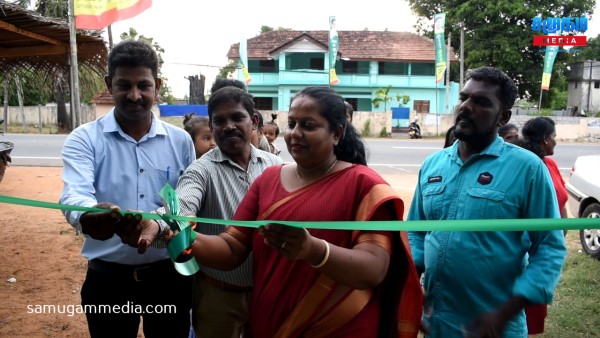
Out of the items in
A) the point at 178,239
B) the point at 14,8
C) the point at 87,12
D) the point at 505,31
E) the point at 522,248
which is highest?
the point at 505,31

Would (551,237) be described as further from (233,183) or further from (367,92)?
(367,92)

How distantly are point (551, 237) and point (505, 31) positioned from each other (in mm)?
34020

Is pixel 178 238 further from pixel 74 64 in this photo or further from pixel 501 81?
pixel 74 64

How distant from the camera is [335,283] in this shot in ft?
5.57

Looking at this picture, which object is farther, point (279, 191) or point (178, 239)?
point (279, 191)

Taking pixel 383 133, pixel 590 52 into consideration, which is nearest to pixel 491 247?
pixel 383 133

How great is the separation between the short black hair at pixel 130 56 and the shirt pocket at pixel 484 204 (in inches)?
64.8

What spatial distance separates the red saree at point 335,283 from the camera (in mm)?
1702

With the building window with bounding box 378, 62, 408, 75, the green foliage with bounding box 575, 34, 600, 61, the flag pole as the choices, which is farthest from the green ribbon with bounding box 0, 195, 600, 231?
the green foliage with bounding box 575, 34, 600, 61

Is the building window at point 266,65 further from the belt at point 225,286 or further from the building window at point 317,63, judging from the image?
the belt at point 225,286

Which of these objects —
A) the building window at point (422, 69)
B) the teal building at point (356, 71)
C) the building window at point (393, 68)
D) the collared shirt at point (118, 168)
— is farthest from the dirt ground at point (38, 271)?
the building window at point (422, 69)

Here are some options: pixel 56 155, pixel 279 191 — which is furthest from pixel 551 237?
pixel 56 155

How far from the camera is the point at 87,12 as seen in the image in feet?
23.8

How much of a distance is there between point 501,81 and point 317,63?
31.3 metres
